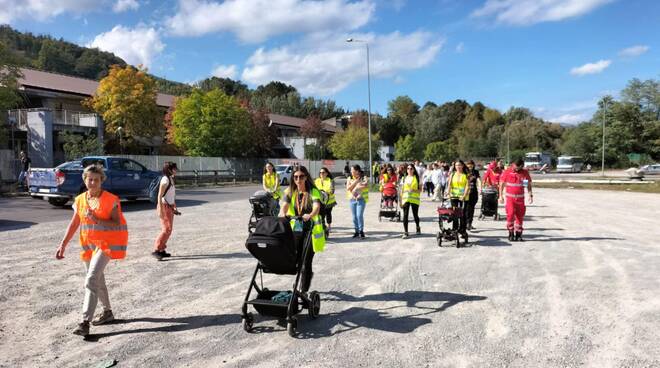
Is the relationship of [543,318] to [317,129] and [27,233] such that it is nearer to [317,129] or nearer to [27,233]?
[27,233]

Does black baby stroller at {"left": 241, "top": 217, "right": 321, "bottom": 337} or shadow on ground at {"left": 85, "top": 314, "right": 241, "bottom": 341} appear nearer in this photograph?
black baby stroller at {"left": 241, "top": 217, "right": 321, "bottom": 337}

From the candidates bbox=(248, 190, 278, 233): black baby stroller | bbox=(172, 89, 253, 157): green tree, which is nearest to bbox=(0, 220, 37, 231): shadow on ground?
bbox=(248, 190, 278, 233): black baby stroller

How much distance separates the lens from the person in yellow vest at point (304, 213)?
5114 mm

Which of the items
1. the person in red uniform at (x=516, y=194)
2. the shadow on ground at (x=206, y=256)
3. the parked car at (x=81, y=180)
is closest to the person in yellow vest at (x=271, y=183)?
the shadow on ground at (x=206, y=256)

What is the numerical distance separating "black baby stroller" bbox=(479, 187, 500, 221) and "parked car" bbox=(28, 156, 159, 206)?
1257 centimetres

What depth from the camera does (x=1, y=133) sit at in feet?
87.7

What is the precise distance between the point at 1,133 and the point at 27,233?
19.8 meters

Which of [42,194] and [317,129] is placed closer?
[42,194]

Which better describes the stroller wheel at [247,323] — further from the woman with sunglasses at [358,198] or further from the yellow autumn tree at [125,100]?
the yellow autumn tree at [125,100]

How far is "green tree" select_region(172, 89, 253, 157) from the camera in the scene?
143 ft

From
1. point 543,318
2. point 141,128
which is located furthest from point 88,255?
point 141,128

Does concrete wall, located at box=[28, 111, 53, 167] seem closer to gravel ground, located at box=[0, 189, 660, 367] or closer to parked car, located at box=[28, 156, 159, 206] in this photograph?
parked car, located at box=[28, 156, 159, 206]

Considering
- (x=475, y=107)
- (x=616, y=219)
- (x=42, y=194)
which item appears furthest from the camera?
(x=475, y=107)

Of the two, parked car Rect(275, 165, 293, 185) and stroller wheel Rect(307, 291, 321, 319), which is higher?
parked car Rect(275, 165, 293, 185)
